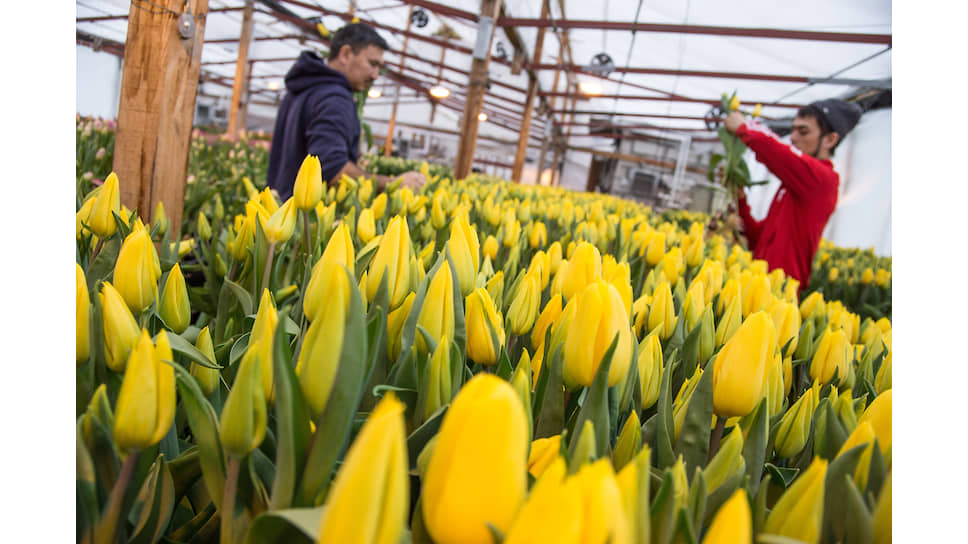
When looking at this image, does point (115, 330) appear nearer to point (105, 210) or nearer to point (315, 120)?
point (105, 210)

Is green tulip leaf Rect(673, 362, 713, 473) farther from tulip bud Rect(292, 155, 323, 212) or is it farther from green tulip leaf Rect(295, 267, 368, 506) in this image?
tulip bud Rect(292, 155, 323, 212)

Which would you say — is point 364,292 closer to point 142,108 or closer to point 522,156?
point 142,108

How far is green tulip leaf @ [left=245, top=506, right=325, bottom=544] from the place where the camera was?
0.92 ft

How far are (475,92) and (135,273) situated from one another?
5493mm

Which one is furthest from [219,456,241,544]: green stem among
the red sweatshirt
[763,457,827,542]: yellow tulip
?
the red sweatshirt

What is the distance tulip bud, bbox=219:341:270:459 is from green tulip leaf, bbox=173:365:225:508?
1.3 inches

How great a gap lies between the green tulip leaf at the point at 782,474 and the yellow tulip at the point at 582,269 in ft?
1.07

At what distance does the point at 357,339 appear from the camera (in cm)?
37

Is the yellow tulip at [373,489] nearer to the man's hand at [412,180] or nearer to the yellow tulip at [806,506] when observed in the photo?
the yellow tulip at [806,506]

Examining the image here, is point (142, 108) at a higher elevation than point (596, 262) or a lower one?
higher

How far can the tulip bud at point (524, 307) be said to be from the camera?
0.66 metres

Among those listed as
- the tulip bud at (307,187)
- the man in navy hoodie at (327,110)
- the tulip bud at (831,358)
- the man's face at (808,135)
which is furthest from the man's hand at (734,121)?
the tulip bud at (307,187)
